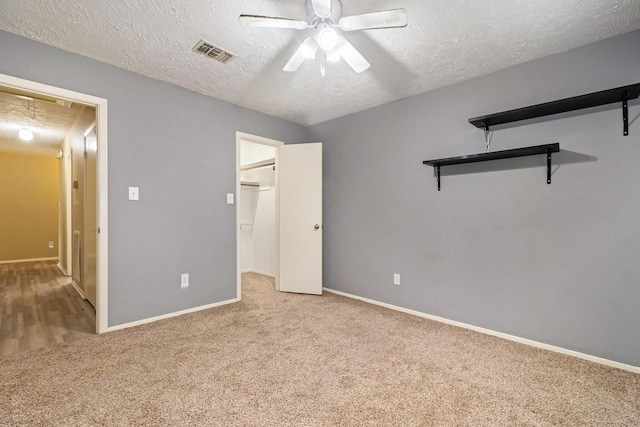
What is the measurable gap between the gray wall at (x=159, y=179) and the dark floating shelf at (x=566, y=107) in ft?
8.70

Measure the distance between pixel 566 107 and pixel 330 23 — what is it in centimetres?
189

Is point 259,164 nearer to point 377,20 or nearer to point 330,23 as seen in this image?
point 330,23

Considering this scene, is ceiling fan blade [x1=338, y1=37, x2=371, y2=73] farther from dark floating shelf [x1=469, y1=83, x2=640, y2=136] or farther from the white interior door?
the white interior door

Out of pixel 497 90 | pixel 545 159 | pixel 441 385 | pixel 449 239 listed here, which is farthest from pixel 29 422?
pixel 497 90

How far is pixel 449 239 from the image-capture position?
2836 millimetres

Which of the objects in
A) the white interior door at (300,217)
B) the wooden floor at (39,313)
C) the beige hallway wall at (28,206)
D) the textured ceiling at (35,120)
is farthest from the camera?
the beige hallway wall at (28,206)

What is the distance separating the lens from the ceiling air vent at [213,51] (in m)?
2.19

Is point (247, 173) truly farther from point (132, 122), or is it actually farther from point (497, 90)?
point (497, 90)

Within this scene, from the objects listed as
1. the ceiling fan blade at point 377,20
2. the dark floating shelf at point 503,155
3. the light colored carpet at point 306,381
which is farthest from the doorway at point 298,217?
the ceiling fan blade at point 377,20

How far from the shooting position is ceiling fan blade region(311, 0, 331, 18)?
1556 mm

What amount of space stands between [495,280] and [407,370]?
1241 millimetres

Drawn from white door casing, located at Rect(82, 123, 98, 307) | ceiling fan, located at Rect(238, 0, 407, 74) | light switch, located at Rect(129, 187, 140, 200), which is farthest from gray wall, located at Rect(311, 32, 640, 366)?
white door casing, located at Rect(82, 123, 98, 307)

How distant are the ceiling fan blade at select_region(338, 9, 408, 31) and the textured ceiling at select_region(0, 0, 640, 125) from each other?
0.74 ft

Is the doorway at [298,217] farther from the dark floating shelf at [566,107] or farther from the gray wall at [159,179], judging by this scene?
the dark floating shelf at [566,107]
